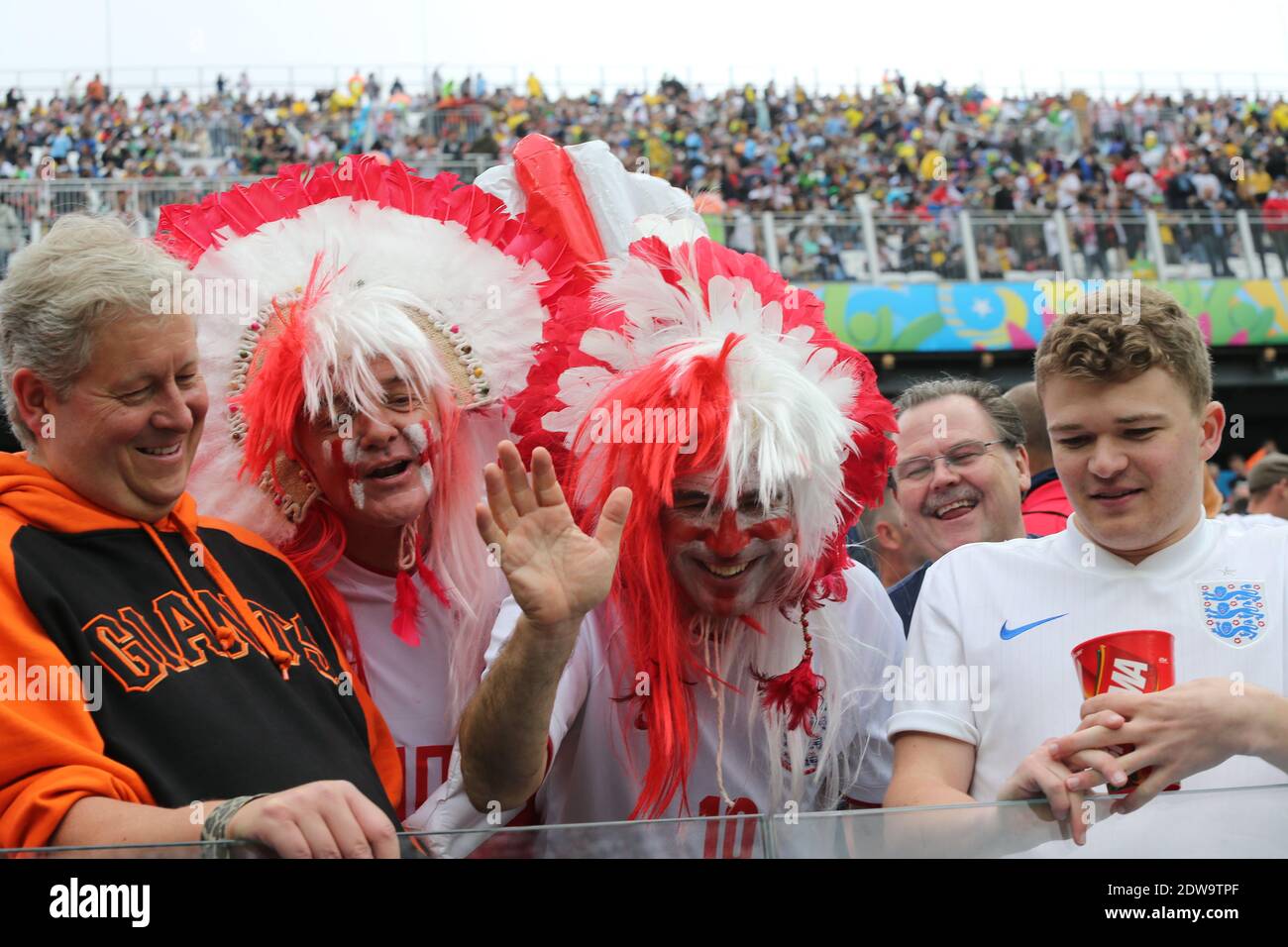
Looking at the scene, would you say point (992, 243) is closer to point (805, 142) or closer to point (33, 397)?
point (805, 142)

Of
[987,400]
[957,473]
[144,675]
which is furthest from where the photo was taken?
[987,400]

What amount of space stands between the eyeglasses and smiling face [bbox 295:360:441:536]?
50.4 inches

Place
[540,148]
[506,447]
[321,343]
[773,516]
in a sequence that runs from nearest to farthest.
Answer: [506,447], [773,516], [321,343], [540,148]

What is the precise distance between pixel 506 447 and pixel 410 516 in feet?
1.56

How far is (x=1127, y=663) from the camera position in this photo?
1819mm

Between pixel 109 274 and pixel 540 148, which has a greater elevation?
pixel 540 148

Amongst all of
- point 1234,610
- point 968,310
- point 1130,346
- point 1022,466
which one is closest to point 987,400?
point 1022,466

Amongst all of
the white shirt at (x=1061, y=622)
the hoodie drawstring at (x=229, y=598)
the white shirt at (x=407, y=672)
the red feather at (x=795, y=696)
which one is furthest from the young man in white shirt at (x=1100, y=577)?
the hoodie drawstring at (x=229, y=598)

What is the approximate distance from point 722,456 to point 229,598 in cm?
75
